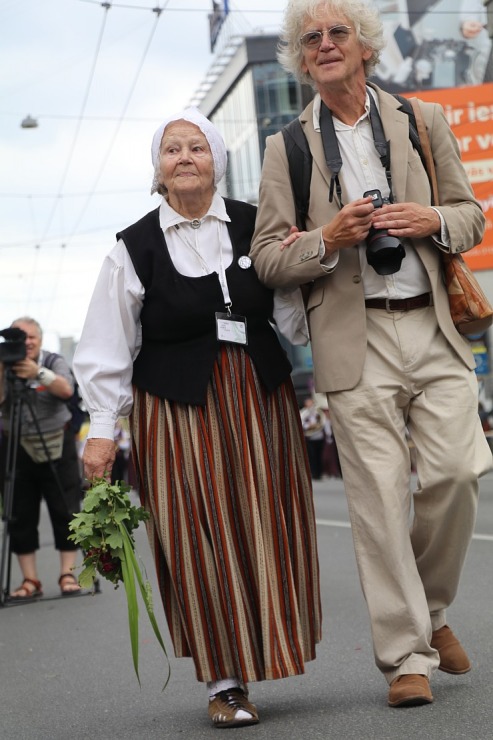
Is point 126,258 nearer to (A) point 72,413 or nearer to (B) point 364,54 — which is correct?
(B) point 364,54

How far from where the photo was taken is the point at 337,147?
4.92 m

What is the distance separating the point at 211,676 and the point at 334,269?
1.46 metres

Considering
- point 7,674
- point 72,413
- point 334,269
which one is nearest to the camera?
point 334,269

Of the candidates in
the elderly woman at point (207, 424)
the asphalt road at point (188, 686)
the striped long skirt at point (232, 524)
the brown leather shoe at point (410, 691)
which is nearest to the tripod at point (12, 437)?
the asphalt road at point (188, 686)

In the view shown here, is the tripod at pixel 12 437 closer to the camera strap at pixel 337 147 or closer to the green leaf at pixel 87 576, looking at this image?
the green leaf at pixel 87 576

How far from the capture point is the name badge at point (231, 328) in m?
4.84

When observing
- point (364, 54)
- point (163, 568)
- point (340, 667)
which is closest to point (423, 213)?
point (364, 54)

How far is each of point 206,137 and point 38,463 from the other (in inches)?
202

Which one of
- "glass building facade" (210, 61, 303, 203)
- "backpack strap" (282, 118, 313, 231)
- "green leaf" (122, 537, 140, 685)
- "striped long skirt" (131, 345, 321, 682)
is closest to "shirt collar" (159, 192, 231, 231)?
"backpack strap" (282, 118, 313, 231)

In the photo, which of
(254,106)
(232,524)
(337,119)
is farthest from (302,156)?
(254,106)

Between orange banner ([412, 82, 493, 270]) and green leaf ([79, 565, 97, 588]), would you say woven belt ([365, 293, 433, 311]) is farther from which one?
orange banner ([412, 82, 493, 270])

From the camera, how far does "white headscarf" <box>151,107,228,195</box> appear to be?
5.02m

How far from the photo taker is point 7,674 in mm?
6629

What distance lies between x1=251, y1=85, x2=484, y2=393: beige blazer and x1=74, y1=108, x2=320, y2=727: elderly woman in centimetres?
18
